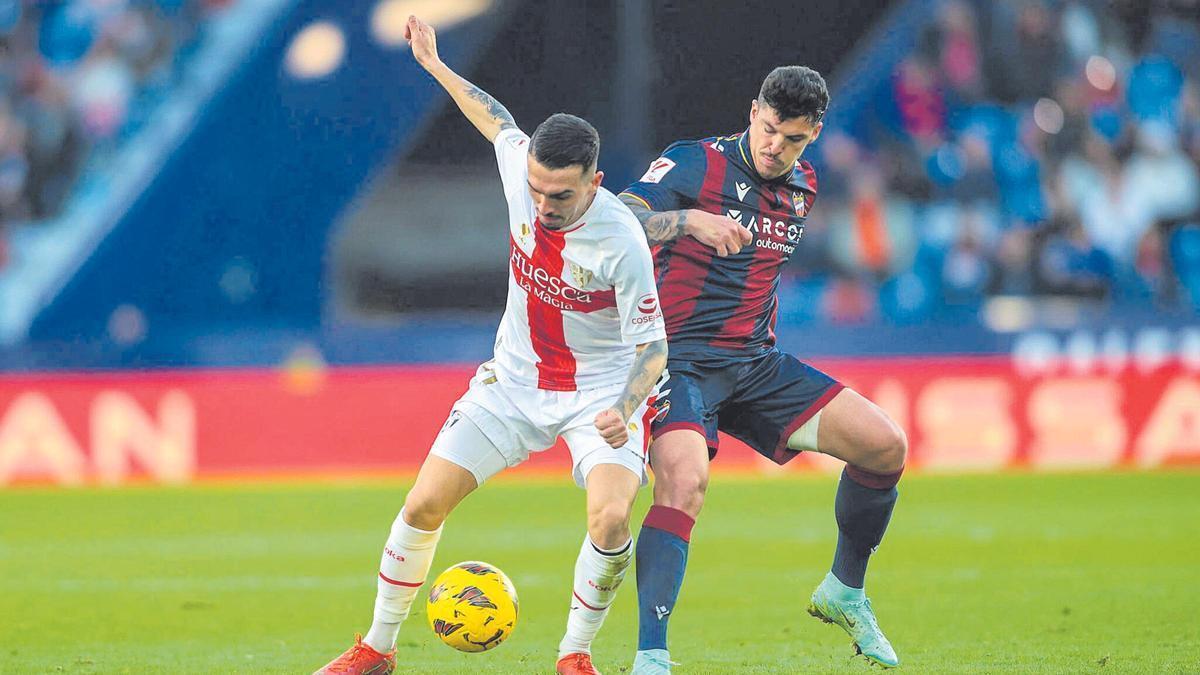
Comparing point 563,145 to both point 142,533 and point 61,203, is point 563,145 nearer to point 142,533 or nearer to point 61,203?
point 142,533

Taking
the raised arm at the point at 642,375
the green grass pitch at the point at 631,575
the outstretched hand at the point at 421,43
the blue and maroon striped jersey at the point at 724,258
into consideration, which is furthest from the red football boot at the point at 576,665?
the outstretched hand at the point at 421,43

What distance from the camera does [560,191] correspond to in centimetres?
579

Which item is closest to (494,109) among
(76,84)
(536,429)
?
(536,429)

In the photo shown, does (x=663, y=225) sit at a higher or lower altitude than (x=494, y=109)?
lower

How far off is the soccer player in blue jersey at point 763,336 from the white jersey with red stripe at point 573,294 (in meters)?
0.39

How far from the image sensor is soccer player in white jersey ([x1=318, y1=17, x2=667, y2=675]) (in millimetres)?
5973

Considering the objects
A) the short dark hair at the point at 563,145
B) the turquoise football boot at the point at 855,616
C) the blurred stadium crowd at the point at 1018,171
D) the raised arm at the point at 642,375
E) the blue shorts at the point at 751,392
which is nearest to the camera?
the short dark hair at the point at 563,145

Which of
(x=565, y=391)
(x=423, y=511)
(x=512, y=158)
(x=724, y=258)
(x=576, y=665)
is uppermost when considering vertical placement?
(x=512, y=158)

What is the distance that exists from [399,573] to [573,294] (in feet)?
3.95

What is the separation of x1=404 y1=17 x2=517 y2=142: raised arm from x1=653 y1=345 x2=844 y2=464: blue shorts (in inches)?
43.7

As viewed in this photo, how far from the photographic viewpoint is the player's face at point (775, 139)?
6527 millimetres

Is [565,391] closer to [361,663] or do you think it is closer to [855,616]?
[361,663]

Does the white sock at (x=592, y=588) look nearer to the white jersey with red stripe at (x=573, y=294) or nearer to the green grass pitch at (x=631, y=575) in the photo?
the green grass pitch at (x=631, y=575)

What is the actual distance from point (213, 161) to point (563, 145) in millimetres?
11062
